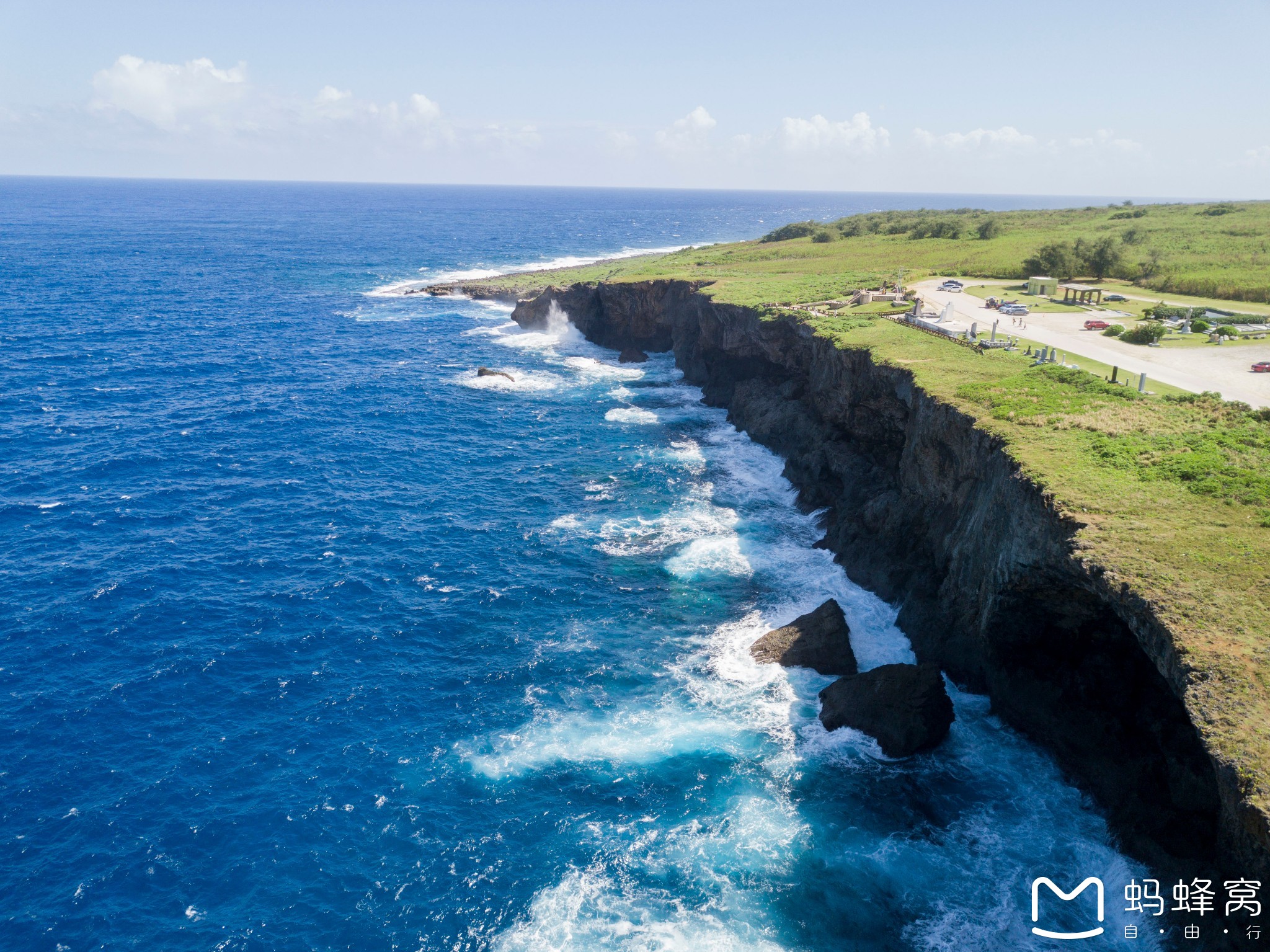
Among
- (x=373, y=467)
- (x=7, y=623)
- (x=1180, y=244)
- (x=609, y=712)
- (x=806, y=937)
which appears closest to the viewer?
(x=806, y=937)

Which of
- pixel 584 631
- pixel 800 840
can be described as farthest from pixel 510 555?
pixel 800 840

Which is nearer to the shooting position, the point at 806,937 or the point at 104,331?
the point at 806,937

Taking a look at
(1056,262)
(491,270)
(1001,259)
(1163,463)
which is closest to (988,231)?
(1001,259)

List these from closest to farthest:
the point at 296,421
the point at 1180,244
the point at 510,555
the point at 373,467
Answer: the point at 510,555
the point at 373,467
the point at 296,421
the point at 1180,244

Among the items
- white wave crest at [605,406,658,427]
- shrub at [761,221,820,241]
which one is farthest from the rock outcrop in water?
shrub at [761,221,820,241]

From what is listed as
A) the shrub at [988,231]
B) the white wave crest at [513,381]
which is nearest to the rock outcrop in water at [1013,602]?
the white wave crest at [513,381]

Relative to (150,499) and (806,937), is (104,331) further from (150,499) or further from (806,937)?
(806,937)
